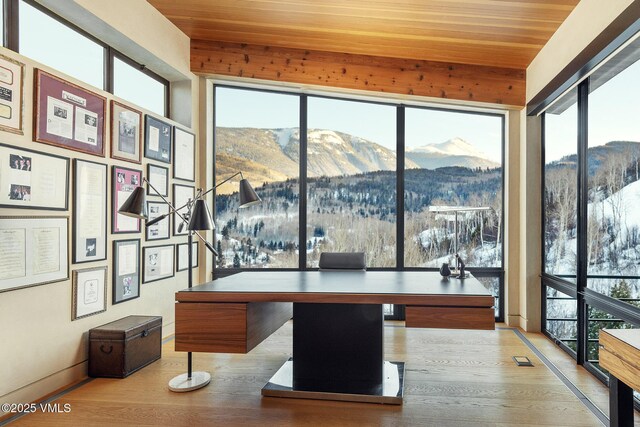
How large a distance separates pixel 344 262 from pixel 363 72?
6.64 ft

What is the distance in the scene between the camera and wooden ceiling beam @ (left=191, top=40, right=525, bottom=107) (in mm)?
4375

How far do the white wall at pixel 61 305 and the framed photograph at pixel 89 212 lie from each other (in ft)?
0.17

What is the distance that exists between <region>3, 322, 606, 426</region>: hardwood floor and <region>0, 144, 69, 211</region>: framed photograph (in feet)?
3.99

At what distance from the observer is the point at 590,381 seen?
300cm

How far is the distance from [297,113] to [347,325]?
2811mm

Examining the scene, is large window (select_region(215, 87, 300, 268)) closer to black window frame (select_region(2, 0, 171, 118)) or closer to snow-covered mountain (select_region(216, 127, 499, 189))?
snow-covered mountain (select_region(216, 127, 499, 189))

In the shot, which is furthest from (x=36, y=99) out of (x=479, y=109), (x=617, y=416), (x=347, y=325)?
(x=479, y=109)

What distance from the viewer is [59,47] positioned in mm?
3137

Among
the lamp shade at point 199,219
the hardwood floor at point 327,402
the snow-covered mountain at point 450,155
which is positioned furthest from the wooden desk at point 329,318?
the snow-covered mountain at point 450,155

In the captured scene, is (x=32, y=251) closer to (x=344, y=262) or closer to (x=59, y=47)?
(x=59, y=47)

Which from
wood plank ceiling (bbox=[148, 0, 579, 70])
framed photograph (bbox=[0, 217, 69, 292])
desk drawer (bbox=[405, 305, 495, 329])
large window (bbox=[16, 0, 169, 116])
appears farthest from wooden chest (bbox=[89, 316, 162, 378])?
wood plank ceiling (bbox=[148, 0, 579, 70])

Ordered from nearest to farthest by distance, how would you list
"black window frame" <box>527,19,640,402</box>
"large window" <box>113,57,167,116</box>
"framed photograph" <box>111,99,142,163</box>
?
1. "black window frame" <box>527,19,640,402</box>
2. "framed photograph" <box>111,99,142,163</box>
3. "large window" <box>113,57,167,116</box>

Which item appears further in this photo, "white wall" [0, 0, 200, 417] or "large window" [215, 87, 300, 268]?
"large window" [215, 87, 300, 268]

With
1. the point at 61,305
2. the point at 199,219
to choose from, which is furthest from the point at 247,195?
the point at 61,305
